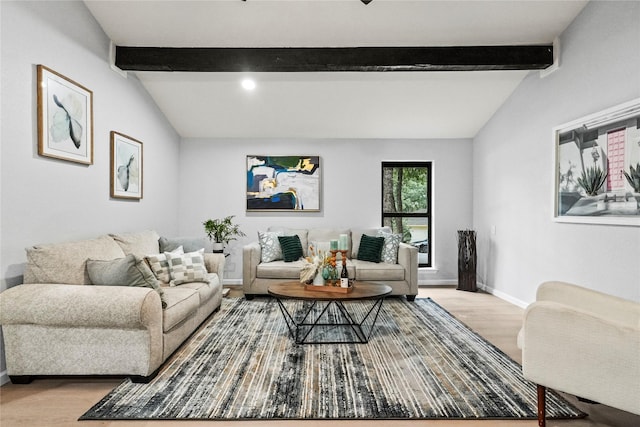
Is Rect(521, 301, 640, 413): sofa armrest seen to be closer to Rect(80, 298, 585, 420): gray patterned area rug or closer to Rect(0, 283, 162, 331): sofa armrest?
Rect(80, 298, 585, 420): gray patterned area rug

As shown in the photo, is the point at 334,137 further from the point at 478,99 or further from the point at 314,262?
the point at 314,262

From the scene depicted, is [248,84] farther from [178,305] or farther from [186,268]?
[178,305]

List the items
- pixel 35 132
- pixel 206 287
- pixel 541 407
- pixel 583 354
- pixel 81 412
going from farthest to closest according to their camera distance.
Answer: pixel 206 287, pixel 35 132, pixel 81 412, pixel 541 407, pixel 583 354

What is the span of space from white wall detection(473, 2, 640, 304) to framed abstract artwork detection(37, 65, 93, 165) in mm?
4488

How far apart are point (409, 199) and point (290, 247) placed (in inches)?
87.2

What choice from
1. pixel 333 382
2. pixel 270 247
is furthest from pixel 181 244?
pixel 333 382

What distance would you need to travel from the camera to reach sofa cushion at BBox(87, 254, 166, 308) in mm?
2725

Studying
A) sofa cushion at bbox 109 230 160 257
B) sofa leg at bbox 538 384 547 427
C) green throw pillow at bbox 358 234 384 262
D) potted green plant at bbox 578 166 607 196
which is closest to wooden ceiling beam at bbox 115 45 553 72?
potted green plant at bbox 578 166 607 196

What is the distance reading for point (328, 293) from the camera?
332cm

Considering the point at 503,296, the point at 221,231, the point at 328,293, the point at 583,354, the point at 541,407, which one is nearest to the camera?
the point at 583,354

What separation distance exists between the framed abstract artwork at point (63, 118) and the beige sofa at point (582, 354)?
346cm

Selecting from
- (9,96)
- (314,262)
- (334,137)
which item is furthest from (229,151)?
(9,96)

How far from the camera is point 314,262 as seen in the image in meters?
3.61

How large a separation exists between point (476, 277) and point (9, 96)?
5624mm
